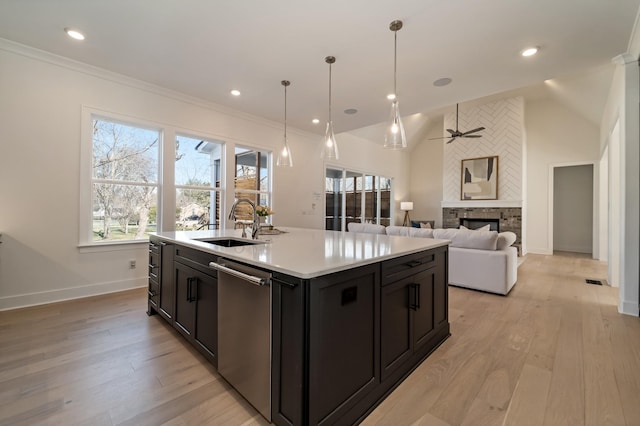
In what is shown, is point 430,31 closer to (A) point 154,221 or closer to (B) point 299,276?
(B) point 299,276

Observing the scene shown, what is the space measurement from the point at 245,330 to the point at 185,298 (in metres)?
0.90

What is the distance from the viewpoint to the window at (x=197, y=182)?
14.0 feet

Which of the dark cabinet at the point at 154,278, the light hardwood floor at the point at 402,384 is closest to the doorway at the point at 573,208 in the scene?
the light hardwood floor at the point at 402,384

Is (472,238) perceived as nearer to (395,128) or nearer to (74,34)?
(395,128)

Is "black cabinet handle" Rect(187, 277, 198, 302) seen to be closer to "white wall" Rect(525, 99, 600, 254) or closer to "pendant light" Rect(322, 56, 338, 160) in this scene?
"pendant light" Rect(322, 56, 338, 160)

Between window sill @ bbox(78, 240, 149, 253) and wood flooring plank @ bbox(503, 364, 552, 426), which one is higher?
window sill @ bbox(78, 240, 149, 253)

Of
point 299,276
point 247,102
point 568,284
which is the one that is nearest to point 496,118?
point 568,284

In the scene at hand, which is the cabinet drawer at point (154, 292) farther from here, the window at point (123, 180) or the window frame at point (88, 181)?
the window at point (123, 180)

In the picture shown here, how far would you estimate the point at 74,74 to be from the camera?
3.28 m

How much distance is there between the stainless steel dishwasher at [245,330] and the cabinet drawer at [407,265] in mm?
728

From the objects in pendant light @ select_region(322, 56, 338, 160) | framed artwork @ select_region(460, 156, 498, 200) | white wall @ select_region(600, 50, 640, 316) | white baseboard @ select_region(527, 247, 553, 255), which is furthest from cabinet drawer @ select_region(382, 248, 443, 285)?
white baseboard @ select_region(527, 247, 553, 255)

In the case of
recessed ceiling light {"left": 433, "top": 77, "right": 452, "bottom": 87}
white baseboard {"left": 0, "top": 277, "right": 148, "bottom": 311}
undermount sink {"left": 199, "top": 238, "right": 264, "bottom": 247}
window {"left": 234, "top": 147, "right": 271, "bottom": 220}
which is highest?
recessed ceiling light {"left": 433, "top": 77, "right": 452, "bottom": 87}

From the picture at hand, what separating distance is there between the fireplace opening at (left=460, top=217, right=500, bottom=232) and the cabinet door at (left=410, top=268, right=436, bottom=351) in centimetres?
610

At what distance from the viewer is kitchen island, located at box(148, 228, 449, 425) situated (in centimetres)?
124
